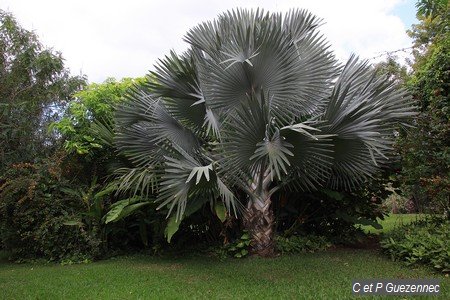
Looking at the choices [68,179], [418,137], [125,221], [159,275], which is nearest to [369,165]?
[418,137]

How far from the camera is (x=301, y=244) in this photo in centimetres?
724

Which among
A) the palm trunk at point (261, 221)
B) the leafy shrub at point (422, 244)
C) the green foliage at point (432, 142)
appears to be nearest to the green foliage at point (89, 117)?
the palm trunk at point (261, 221)

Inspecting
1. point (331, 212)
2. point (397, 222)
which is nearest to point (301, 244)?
point (331, 212)

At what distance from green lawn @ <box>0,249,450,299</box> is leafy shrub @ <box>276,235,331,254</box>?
0.26m

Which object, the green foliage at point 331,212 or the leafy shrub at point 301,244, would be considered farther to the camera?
the green foliage at point 331,212

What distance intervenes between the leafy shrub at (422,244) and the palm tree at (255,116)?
1239 millimetres

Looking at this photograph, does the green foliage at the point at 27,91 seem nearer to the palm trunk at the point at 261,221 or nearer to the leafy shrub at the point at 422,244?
the palm trunk at the point at 261,221

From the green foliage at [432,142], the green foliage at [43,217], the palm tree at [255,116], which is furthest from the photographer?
the green foliage at [43,217]

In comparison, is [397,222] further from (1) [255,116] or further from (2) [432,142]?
(1) [255,116]

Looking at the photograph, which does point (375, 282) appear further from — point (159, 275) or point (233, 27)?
point (233, 27)

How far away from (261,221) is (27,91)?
6710 mm

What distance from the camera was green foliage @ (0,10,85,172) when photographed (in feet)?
29.2

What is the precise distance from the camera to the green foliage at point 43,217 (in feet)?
26.0

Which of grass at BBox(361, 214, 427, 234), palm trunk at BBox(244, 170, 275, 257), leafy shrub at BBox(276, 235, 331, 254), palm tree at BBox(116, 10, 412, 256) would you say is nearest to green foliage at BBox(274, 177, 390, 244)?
leafy shrub at BBox(276, 235, 331, 254)
